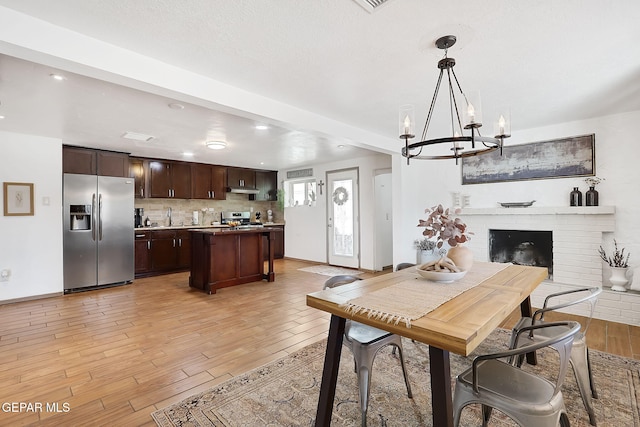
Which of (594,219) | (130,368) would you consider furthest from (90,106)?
(594,219)

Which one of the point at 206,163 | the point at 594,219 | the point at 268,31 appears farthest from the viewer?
the point at 206,163

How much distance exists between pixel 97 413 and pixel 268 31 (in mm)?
2593

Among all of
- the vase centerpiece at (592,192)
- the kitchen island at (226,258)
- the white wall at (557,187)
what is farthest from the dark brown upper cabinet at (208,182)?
the vase centerpiece at (592,192)

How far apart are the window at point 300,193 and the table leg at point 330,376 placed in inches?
225

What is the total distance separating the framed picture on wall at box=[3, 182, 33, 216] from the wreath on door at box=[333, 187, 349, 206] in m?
5.14

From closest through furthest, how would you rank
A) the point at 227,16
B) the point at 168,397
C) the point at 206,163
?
the point at 227,16
the point at 168,397
the point at 206,163

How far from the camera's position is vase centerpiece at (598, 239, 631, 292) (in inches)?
134

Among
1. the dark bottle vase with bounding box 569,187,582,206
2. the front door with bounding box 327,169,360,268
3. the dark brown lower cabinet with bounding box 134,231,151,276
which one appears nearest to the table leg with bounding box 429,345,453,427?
the dark bottle vase with bounding box 569,187,582,206

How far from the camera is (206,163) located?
6.84 meters

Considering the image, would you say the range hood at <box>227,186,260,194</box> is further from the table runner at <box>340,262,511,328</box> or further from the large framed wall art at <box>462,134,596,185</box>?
the table runner at <box>340,262,511,328</box>

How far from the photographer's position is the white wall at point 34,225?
4.17m

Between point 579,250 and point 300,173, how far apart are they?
18.0ft

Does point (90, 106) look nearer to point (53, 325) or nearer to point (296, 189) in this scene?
point (53, 325)

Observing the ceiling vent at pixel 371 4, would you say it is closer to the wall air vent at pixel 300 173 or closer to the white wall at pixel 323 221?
the white wall at pixel 323 221
